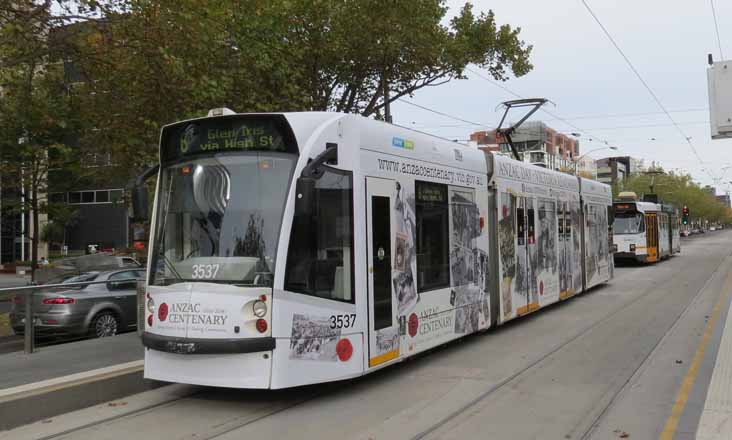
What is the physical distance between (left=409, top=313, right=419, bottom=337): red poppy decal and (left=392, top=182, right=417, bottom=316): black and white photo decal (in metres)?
0.12

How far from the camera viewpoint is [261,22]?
512 inches

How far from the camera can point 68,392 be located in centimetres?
669

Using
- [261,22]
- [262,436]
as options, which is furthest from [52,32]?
[262,436]

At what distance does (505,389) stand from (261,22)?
348 inches

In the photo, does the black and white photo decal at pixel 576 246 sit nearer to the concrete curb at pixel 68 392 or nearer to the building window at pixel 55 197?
the concrete curb at pixel 68 392

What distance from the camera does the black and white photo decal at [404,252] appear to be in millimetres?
8000

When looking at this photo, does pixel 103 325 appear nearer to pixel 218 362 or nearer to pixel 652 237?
pixel 218 362

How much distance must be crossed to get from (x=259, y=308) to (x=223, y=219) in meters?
1.03


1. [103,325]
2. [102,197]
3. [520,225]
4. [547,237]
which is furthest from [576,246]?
[102,197]

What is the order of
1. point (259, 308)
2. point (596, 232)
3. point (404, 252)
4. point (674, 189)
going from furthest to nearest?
point (674, 189)
point (596, 232)
point (404, 252)
point (259, 308)

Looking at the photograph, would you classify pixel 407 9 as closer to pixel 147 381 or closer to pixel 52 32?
pixel 52 32

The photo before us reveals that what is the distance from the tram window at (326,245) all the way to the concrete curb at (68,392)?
2.39 m

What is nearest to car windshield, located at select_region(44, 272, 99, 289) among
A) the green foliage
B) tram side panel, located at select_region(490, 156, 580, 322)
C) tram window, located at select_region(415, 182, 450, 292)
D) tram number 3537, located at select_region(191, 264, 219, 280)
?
tram number 3537, located at select_region(191, 264, 219, 280)

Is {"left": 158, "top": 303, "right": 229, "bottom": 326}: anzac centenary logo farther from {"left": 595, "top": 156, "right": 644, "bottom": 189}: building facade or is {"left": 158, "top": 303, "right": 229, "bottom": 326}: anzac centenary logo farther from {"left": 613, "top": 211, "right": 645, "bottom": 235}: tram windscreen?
{"left": 595, "top": 156, "right": 644, "bottom": 189}: building facade
